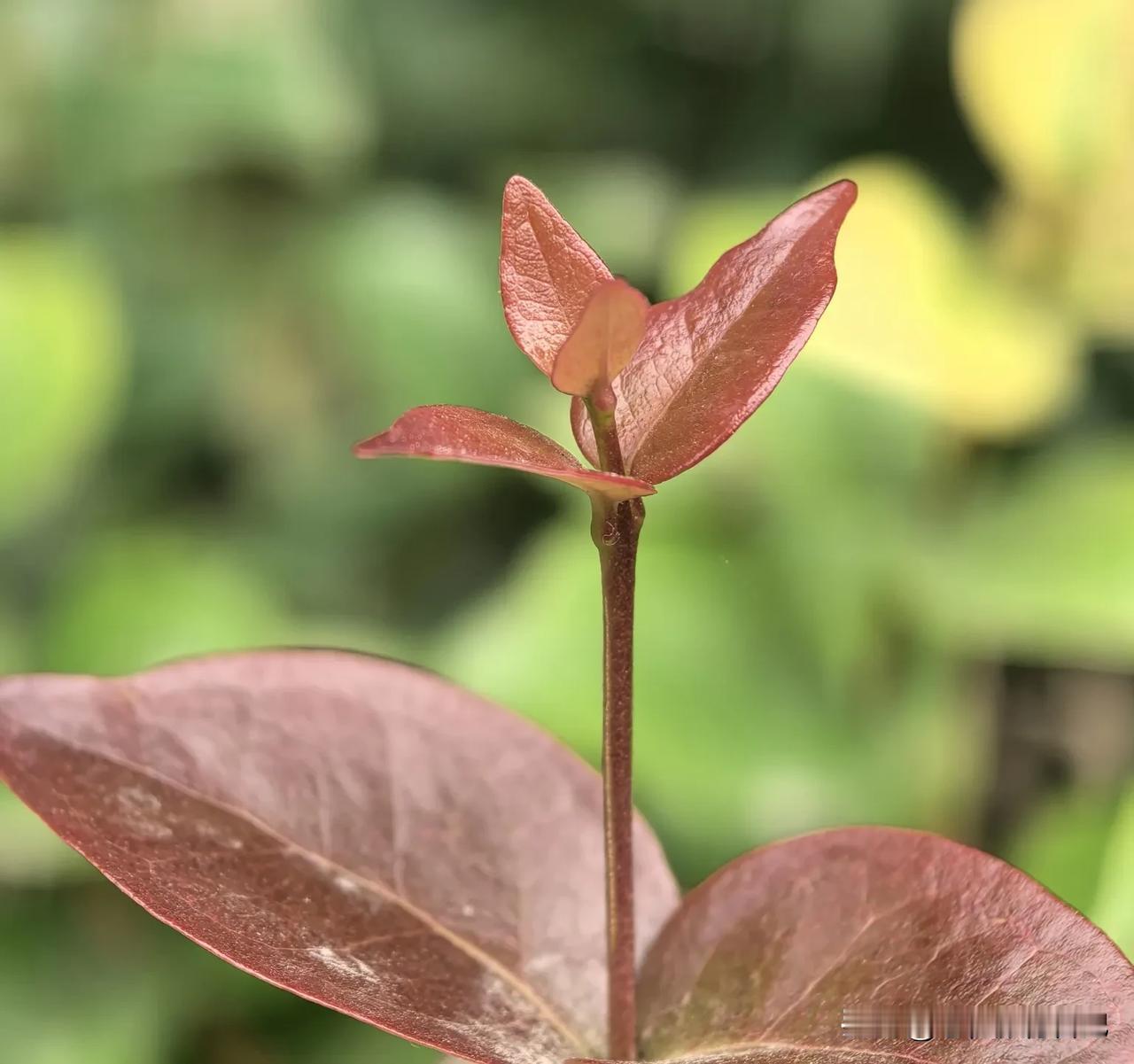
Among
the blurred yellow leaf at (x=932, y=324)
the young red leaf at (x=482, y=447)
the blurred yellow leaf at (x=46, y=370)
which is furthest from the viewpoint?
the blurred yellow leaf at (x=46, y=370)

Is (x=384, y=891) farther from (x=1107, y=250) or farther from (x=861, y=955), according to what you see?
(x=1107, y=250)

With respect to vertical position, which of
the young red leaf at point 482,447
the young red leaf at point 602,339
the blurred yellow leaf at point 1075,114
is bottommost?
the young red leaf at point 482,447

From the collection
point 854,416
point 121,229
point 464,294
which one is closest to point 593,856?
point 854,416

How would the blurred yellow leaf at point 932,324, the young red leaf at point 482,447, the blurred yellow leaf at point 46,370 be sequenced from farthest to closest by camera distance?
the blurred yellow leaf at point 46,370 < the blurred yellow leaf at point 932,324 < the young red leaf at point 482,447

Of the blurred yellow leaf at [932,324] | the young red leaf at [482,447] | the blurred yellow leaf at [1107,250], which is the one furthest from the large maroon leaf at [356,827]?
the blurred yellow leaf at [1107,250]

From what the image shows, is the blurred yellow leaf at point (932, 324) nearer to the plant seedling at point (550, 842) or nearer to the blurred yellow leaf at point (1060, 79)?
the blurred yellow leaf at point (1060, 79)

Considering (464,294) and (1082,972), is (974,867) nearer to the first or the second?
(1082,972)

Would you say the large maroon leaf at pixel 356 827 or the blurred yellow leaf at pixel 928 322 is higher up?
the blurred yellow leaf at pixel 928 322
